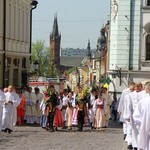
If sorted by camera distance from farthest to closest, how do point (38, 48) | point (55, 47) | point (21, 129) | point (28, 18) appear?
point (55, 47)
point (38, 48)
point (28, 18)
point (21, 129)

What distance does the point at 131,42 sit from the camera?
37906mm

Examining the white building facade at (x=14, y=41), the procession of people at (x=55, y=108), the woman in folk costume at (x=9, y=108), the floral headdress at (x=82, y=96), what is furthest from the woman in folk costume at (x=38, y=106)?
the white building facade at (x=14, y=41)

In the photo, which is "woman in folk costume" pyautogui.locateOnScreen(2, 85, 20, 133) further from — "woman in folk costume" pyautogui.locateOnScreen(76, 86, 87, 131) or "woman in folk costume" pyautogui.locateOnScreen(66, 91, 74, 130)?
"woman in folk costume" pyautogui.locateOnScreen(66, 91, 74, 130)

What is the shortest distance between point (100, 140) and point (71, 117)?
4642mm

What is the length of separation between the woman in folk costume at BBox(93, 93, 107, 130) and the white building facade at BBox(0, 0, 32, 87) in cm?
1160

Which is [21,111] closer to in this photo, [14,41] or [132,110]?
[132,110]

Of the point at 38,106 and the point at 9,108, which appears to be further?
the point at 38,106

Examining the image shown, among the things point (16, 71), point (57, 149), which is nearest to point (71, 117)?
point (57, 149)

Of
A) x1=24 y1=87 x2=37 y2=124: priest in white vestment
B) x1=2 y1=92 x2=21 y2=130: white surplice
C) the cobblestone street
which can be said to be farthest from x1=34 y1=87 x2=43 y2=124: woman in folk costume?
x1=2 y1=92 x2=21 y2=130: white surplice

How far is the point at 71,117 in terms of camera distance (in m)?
23.0

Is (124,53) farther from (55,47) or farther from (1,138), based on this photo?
(55,47)

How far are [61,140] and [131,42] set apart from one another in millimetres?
20544

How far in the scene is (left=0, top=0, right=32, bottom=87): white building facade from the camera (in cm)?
3419

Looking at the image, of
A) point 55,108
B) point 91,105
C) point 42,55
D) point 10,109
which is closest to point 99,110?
point 91,105
